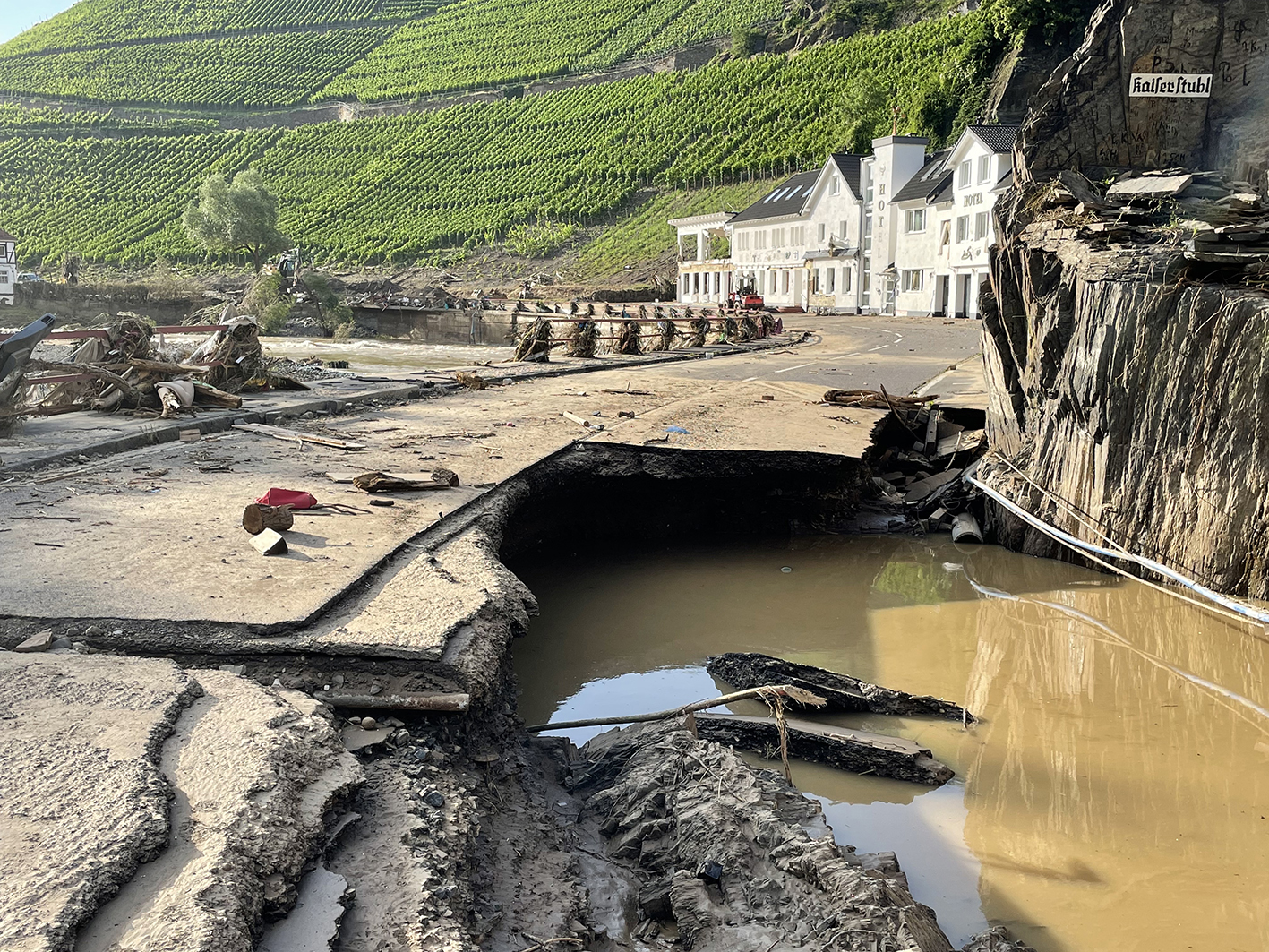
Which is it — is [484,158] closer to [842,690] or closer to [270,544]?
[270,544]

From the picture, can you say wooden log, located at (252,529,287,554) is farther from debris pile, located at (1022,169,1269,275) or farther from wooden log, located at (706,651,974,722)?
debris pile, located at (1022,169,1269,275)

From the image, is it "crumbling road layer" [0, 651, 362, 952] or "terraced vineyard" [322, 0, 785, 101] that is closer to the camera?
"crumbling road layer" [0, 651, 362, 952]

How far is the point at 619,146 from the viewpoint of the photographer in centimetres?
8831

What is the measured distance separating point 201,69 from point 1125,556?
137221mm

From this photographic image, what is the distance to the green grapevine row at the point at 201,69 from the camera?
11669 cm

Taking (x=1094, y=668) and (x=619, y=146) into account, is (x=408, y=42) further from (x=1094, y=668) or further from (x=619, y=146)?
(x=1094, y=668)

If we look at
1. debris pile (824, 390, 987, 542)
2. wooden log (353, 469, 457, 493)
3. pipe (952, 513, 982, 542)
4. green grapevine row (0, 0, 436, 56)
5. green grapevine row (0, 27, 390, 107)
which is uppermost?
green grapevine row (0, 0, 436, 56)

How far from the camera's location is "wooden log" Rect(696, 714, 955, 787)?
5418mm

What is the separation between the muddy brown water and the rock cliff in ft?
2.45

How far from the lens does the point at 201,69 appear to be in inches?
4870

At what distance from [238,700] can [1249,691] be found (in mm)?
5931

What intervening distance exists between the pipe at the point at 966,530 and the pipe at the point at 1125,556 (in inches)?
14.0

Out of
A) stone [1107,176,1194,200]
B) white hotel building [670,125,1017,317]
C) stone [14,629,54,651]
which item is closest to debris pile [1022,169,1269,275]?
stone [1107,176,1194,200]

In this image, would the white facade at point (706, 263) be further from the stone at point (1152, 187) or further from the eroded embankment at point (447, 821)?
the eroded embankment at point (447, 821)
